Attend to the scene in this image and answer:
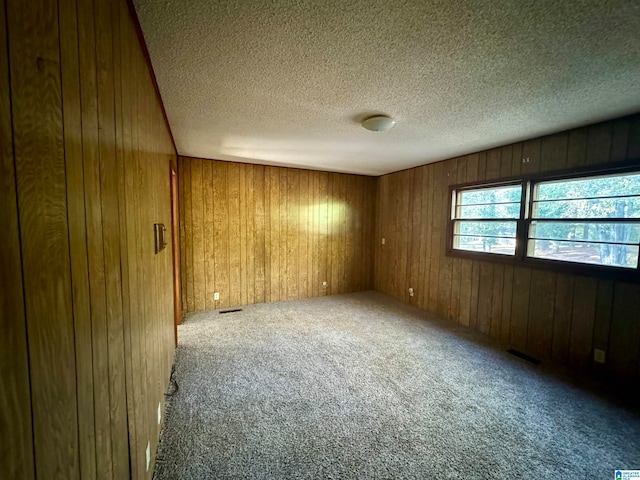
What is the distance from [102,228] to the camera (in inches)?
32.8

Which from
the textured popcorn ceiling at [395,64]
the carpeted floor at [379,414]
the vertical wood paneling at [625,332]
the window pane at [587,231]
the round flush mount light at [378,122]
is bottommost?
the carpeted floor at [379,414]

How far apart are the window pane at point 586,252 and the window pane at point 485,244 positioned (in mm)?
222

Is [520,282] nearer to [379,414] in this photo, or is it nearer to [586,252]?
[586,252]

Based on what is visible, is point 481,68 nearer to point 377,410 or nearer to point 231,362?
point 377,410

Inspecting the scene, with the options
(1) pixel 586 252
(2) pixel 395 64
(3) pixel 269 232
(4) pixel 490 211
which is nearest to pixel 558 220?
(1) pixel 586 252

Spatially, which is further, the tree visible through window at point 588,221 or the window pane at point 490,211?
the window pane at point 490,211

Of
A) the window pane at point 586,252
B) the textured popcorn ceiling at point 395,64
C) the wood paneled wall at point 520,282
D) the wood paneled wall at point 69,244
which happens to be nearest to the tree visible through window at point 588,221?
the window pane at point 586,252

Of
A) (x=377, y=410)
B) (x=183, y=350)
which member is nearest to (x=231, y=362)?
(x=183, y=350)

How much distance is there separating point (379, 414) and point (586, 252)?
2567 millimetres

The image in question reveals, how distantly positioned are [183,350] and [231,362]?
640 mm

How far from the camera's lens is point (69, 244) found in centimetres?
64

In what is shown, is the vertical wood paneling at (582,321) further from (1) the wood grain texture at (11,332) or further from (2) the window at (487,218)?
(1) the wood grain texture at (11,332)

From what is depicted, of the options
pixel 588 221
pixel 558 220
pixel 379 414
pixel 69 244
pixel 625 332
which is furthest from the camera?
pixel 558 220

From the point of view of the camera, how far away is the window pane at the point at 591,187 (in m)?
2.21
